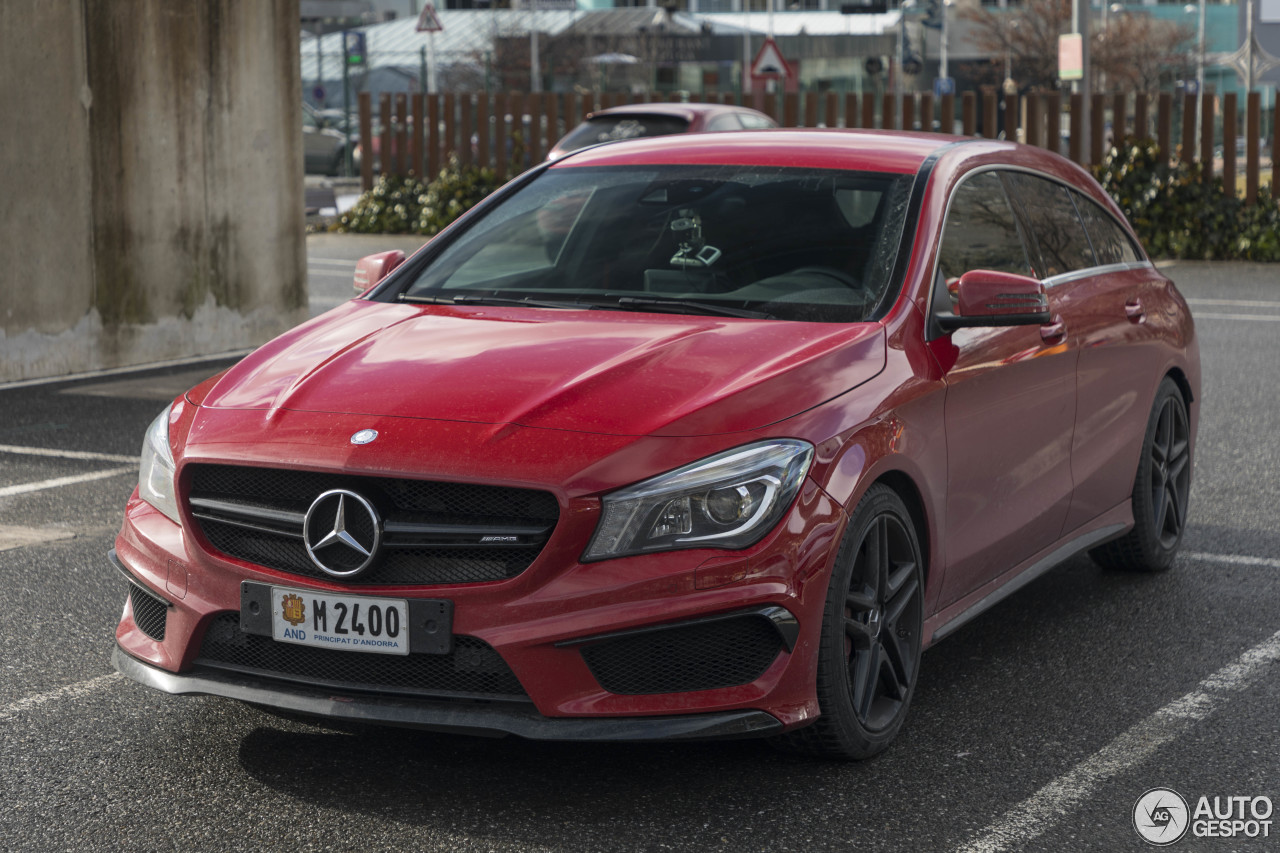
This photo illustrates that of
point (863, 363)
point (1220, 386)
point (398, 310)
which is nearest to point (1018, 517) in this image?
point (863, 363)

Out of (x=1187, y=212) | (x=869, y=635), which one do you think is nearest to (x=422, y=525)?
(x=869, y=635)

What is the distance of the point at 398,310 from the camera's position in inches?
190

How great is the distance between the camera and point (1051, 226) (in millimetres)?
5609

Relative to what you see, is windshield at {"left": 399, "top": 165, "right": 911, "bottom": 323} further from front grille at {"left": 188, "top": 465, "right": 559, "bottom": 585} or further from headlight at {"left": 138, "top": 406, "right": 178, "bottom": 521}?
front grille at {"left": 188, "top": 465, "right": 559, "bottom": 585}

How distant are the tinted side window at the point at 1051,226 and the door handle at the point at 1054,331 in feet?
0.63

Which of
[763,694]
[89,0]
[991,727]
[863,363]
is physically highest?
[89,0]

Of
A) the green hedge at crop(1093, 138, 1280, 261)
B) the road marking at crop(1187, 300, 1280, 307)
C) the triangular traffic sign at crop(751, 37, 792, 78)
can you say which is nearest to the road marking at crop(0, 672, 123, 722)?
the road marking at crop(1187, 300, 1280, 307)

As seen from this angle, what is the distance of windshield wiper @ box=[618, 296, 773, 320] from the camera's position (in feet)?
14.9

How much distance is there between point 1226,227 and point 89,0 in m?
13.6

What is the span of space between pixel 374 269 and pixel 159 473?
4.61 ft

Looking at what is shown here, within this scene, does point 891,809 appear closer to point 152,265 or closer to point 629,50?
point 152,265

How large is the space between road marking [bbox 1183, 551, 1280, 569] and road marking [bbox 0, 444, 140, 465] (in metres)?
4.79

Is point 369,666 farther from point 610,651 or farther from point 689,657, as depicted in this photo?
point 689,657

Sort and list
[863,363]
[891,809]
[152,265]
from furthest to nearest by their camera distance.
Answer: [152,265] → [863,363] → [891,809]
